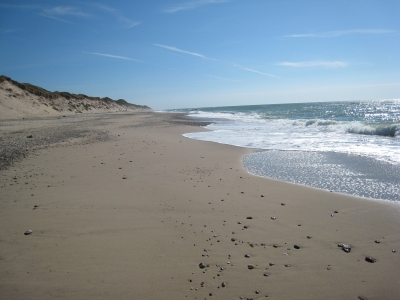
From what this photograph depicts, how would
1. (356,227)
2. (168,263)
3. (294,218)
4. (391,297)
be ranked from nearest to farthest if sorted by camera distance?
(391,297) < (168,263) < (356,227) < (294,218)

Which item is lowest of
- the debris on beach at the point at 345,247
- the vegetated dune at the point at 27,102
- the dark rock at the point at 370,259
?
the dark rock at the point at 370,259

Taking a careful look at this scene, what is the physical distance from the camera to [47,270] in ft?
9.36

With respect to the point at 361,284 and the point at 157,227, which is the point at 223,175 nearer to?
the point at 157,227

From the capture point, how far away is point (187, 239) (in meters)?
3.53

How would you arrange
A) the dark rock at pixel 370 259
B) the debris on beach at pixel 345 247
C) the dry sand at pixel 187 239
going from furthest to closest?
the debris on beach at pixel 345 247, the dark rock at pixel 370 259, the dry sand at pixel 187 239

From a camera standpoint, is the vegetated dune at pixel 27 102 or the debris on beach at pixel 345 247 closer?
the debris on beach at pixel 345 247

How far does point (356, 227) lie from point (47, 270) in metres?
4.18

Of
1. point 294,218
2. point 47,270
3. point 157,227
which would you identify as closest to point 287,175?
point 294,218

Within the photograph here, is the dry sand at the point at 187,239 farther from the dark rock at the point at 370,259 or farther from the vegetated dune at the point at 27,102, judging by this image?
the vegetated dune at the point at 27,102

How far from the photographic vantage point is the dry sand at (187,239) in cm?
263

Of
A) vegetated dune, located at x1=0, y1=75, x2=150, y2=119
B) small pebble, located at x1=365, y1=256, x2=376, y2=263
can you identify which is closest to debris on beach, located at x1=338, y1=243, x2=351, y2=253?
small pebble, located at x1=365, y1=256, x2=376, y2=263

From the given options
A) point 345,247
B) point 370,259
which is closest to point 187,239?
point 345,247

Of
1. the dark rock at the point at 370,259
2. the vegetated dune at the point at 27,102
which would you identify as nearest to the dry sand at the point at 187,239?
the dark rock at the point at 370,259

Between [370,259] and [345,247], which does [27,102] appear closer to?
[345,247]
